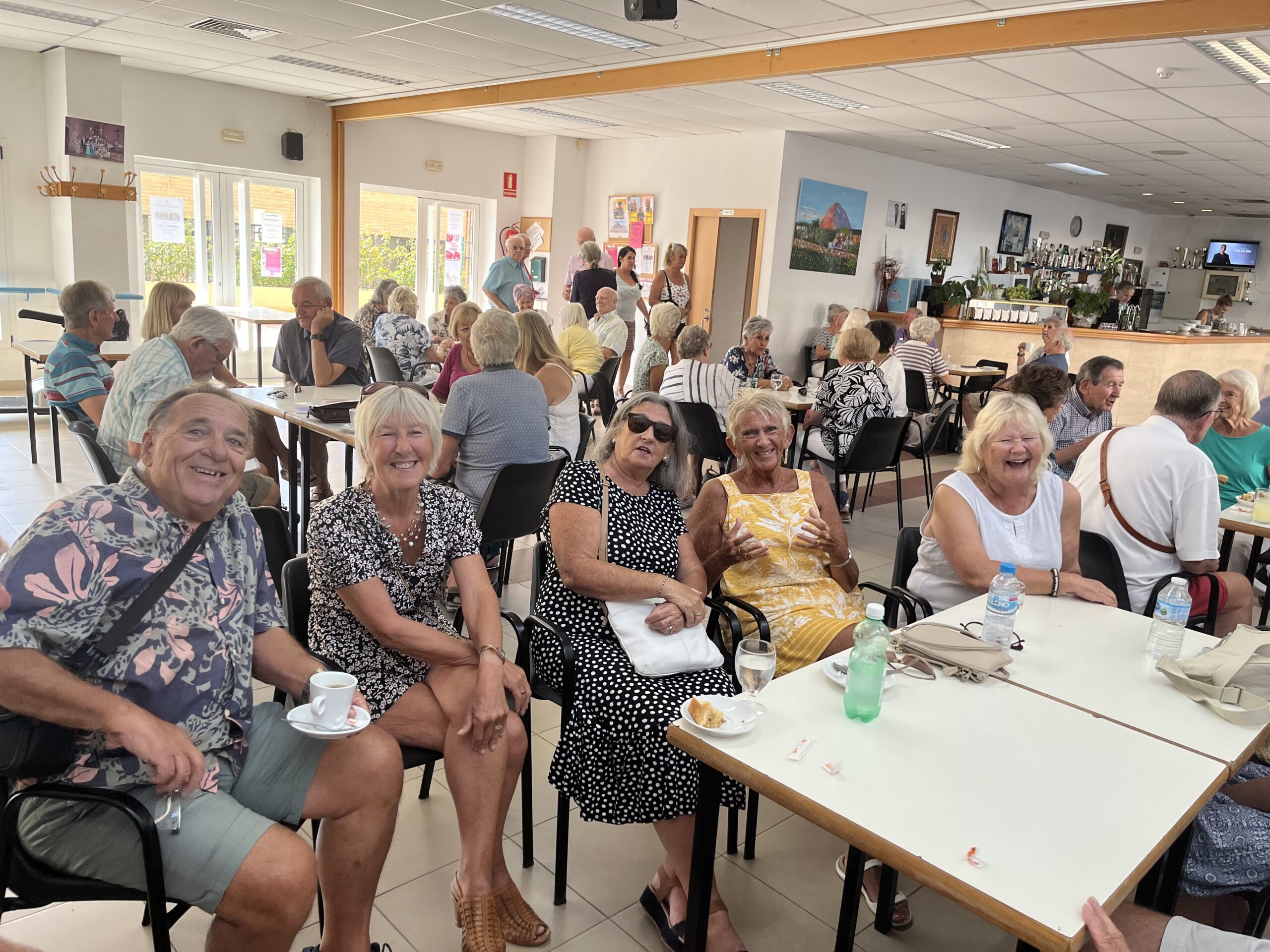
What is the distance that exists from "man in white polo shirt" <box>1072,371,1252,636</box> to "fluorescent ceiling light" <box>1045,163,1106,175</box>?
8.45 metres

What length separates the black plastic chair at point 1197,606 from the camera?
3.03 metres

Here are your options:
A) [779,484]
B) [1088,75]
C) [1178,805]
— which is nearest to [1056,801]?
[1178,805]

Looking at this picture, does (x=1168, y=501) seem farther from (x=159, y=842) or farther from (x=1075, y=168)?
(x=1075, y=168)

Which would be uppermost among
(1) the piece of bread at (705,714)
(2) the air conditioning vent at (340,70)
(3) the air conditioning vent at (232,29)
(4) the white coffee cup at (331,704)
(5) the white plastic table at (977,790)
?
(2) the air conditioning vent at (340,70)

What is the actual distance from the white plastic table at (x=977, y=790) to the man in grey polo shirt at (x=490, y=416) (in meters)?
2.00

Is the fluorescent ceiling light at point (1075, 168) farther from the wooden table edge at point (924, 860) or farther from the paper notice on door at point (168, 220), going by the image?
the wooden table edge at point (924, 860)

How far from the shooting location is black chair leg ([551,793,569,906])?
2.20 metres

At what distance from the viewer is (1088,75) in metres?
5.92

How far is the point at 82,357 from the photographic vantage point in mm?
4352

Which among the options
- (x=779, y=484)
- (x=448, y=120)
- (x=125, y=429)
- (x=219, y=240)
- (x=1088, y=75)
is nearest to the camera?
(x=779, y=484)

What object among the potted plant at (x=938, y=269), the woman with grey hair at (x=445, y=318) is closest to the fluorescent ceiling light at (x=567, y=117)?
the woman with grey hair at (x=445, y=318)

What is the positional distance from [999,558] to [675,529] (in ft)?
3.15

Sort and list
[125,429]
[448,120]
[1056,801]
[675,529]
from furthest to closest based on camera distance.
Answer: [448,120], [125,429], [675,529], [1056,801]

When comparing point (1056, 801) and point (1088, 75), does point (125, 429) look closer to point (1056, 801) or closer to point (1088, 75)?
point (1056, 801)
